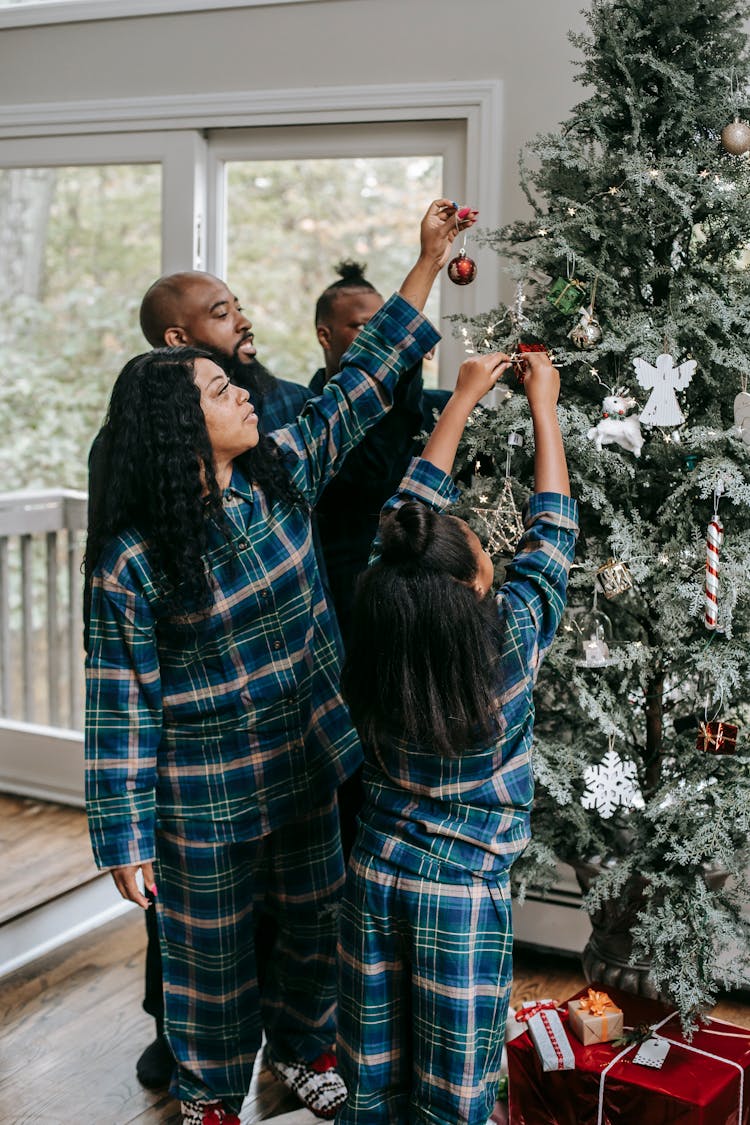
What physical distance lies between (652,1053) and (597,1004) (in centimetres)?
12

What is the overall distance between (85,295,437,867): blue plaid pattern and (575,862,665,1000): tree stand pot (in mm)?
546

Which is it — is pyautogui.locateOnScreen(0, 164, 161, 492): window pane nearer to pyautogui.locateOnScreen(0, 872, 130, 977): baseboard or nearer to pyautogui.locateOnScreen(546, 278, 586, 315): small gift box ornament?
pyautogui.locateOnScreen(0, 872, 130, 977): baseboard

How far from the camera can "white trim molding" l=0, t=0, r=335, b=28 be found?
2900mm

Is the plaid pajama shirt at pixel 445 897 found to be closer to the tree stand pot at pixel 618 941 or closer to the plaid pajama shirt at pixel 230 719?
the plaid pajama shirt at pixel 230 719

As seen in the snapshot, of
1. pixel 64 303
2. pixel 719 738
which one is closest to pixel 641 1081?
pixel 719 738

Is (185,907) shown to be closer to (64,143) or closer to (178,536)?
(178,536)

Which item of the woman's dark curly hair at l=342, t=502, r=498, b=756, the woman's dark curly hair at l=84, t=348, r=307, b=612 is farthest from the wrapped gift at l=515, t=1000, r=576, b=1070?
the woman's dark curly hair at l=84, t=348, r=307, b=612

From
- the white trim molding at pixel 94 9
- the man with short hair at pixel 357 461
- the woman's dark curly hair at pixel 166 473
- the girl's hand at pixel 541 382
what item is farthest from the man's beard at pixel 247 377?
the white trim molding at pixel 94 9

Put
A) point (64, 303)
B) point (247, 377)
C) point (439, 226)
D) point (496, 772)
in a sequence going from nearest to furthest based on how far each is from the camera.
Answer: point (496, 772) → point (439, 226) → point (247, 377) → point (64, 303)

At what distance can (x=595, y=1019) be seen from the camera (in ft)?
6.41

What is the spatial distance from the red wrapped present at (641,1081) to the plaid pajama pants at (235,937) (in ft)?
1.40

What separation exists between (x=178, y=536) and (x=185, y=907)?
692 millimetres

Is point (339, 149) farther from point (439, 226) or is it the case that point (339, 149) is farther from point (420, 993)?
point (420, 993)

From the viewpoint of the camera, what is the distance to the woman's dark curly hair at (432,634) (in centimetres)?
156
